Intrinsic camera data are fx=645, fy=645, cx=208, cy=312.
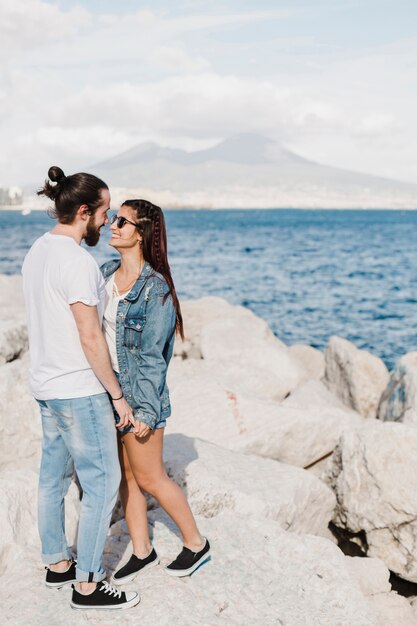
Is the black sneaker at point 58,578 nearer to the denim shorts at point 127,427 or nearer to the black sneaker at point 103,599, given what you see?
the black sneaker at point 103,599

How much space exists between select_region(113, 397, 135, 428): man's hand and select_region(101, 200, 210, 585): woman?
0.06m

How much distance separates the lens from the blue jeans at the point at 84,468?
3395mm

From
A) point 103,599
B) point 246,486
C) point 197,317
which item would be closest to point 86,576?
point 103,599

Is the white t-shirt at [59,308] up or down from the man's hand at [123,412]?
up

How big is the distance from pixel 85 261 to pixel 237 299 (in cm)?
2434

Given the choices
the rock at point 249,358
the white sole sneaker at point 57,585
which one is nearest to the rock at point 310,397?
the rock at point 249,358

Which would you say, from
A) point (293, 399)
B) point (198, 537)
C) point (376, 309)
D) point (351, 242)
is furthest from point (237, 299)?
point (351, 242)

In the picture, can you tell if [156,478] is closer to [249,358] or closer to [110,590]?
[110,590]

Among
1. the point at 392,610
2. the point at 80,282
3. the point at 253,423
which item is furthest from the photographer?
the point at 253,423

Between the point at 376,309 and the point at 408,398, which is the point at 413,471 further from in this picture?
the point at 376,309

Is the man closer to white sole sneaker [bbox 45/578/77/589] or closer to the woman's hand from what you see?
the woman's hand

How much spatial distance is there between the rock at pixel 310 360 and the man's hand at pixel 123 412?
28.1 ft

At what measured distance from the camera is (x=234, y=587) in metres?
3.94

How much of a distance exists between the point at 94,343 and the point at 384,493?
3558 mm
